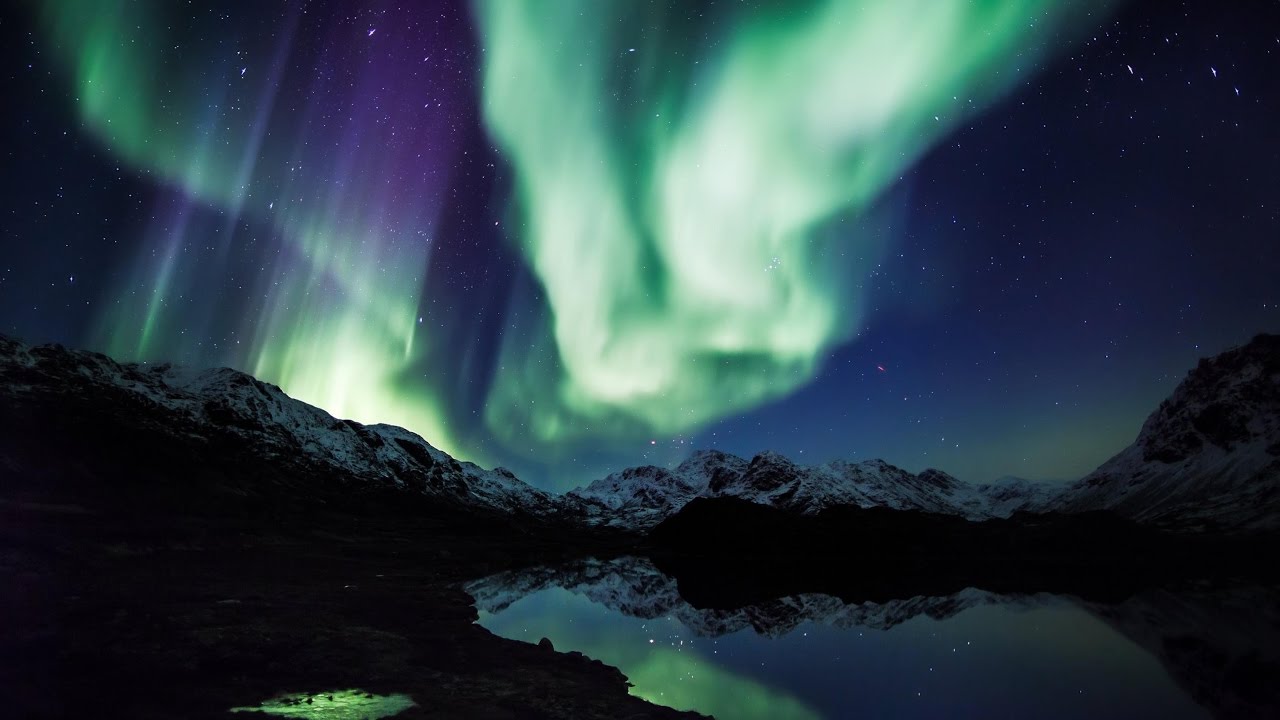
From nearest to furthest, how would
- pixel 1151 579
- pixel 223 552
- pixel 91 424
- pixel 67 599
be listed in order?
pixel 67 599
pixel 223 552
pixel 1151 579
pixel 91 424

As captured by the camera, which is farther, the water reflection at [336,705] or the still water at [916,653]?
the still water at [916,653]

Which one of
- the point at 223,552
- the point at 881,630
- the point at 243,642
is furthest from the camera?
the point at 223,552

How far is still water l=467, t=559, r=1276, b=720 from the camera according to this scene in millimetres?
27375

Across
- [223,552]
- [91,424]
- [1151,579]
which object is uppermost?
[91,424]

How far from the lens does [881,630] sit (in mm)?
50688

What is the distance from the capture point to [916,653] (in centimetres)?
4041

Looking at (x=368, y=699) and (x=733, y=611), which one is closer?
(x=368, y=699)

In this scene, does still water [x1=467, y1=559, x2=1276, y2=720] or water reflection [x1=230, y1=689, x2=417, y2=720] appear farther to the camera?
still water [x1=467, y1=559, x2=1276, y2=720]

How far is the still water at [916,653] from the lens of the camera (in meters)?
27.4

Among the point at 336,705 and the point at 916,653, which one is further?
the point at 916,653

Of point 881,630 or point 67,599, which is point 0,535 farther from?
point 881,630

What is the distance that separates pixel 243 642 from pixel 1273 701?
47248 mm

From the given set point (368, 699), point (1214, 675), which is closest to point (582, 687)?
point (368, 699)

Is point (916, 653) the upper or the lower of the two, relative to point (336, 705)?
upper
